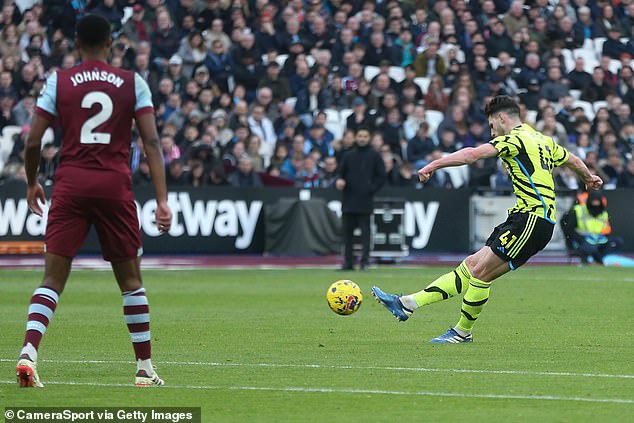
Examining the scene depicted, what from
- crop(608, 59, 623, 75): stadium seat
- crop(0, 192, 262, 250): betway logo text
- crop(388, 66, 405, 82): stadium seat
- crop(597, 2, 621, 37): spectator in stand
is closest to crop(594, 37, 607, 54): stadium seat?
crop(597, 2, 621, 37): spectator in stand

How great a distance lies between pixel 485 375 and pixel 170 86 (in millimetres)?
18746

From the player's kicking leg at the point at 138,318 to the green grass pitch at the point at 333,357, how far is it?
15 cm

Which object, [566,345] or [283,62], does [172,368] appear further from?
[283,62]

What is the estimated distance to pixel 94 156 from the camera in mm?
8867

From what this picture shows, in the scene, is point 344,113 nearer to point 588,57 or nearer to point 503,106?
point 588,57

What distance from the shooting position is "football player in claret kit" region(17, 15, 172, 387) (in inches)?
348

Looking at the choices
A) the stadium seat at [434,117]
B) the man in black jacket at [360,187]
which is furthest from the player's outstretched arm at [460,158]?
the stadium seat at [434,117]

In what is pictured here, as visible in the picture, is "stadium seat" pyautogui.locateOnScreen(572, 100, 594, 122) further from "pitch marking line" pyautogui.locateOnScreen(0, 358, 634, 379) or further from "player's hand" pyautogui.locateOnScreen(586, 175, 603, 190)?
"pitch marking line" pyautogui.locateOnScreen(0, 358, 634, 379)

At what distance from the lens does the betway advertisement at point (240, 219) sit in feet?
85.2

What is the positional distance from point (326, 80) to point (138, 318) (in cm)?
2026

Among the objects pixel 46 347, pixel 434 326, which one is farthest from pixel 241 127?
pixel 46 347

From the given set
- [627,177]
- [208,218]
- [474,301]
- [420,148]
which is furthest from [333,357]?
[627,177]

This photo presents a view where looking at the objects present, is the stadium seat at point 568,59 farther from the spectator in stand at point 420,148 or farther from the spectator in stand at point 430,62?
the spectator in stand at point 420,148

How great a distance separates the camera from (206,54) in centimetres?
2900
